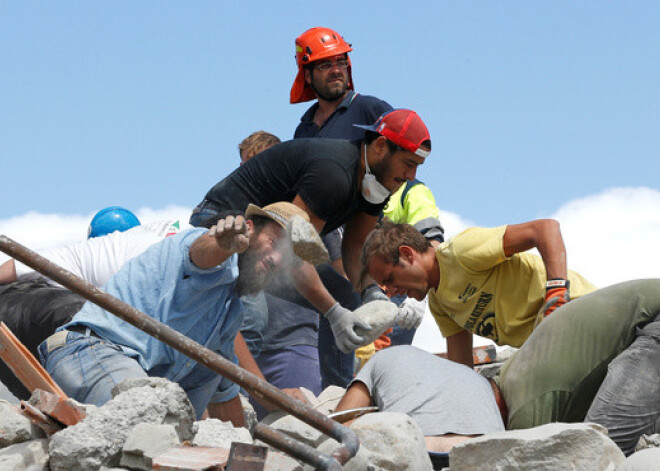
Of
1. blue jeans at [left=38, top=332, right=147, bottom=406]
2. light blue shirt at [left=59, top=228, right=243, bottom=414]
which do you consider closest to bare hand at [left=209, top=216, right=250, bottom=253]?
light blue shirt at [left=59, top=228, right=243, bottom=414]

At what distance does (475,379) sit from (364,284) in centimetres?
157

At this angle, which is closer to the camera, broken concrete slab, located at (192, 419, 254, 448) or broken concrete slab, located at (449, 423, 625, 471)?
broken concrete slab, located at (449, 423, 625, 471)

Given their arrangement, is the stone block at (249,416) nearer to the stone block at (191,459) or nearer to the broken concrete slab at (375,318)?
the broken concrete slab at (375,318)

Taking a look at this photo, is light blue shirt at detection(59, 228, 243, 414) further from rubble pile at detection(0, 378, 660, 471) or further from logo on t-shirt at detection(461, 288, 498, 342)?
logo on t-shirt at detection(461, 288, 498, 342)

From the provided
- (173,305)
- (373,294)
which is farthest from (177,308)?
(373,294)

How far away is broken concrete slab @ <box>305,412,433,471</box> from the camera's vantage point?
2.81 meters

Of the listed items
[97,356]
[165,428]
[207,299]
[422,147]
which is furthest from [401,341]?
[165,428]

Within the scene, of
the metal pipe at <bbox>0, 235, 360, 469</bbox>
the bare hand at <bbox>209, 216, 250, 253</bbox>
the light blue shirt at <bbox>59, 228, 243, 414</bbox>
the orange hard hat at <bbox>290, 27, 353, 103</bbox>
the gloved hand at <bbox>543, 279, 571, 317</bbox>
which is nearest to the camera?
the metal pipe at <bbox>0, 235, 360, 469</bbox>

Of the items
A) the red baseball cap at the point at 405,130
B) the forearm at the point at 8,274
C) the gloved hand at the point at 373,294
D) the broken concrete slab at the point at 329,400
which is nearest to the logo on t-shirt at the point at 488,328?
the gloved hand at the point at 373,294

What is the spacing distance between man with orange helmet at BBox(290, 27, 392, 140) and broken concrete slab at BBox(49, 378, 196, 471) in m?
2.50

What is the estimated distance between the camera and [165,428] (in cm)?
283

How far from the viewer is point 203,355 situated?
277 centimetres

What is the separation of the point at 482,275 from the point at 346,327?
0.68 m

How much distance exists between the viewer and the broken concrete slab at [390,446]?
2.81m
